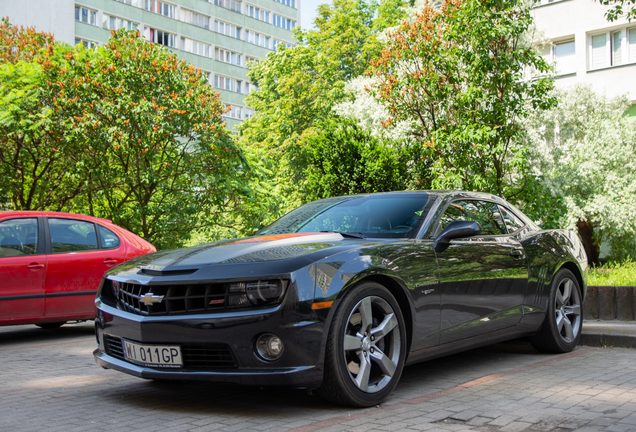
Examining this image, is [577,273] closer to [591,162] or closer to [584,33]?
[591,162]

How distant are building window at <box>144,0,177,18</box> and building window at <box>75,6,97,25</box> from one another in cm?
509

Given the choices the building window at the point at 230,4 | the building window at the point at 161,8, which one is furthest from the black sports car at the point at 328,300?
the building window at the point at 230,4

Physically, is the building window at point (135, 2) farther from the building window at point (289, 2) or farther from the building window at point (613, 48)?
the building window at point (613, 48)

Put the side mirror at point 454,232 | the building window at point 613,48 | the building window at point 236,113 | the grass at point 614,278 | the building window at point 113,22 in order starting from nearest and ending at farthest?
1. the side mirror at point 454,232
2. the grass at point 614,278
3. the building window at point 613,48
4. the building window at point 113,22
5. the building window at point 236,113

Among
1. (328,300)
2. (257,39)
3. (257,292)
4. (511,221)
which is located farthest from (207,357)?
(257,39)

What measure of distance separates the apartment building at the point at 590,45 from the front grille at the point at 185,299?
26725 mm

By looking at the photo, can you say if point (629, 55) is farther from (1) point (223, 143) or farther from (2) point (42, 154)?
(2) point (42, 154)

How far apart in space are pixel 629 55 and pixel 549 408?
27742mm

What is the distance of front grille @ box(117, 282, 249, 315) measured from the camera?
3.79 meters

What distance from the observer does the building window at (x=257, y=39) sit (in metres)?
61.5

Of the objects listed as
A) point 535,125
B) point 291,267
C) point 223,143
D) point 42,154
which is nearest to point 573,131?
point 535,125

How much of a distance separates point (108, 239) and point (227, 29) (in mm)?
53994

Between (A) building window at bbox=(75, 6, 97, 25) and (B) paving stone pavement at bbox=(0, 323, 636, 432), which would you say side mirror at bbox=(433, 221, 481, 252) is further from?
(A) building window at bbox=(75, 6, 97, 25)

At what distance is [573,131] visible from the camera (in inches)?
943
